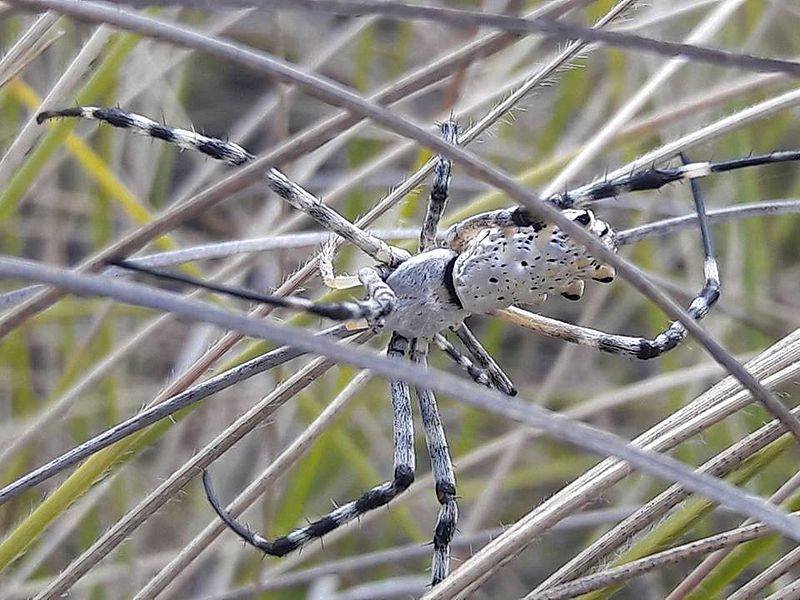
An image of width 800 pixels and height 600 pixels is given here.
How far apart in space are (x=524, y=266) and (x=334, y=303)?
0.27m

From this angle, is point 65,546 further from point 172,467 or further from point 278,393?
point 278,393

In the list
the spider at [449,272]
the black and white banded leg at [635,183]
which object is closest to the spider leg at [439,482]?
the spider at [449,272]

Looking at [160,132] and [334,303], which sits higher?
[160,132]

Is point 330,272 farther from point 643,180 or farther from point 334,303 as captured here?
point 643,180

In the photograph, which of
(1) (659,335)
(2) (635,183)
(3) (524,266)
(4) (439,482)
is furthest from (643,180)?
(4) (439,482)

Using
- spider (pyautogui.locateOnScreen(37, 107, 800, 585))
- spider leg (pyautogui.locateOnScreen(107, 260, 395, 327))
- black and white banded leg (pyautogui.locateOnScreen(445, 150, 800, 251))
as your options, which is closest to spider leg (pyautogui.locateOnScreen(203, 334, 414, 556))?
spider (pyautogui.locateOnScreen(37, 107, 800, 585))

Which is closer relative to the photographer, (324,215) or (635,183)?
(635,183)

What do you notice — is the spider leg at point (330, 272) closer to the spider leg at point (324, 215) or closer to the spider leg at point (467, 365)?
the spider leg at point (324, 215)

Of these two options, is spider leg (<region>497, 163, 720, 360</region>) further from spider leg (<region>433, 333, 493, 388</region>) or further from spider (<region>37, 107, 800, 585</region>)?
spider leg (<region>433, 333, 493, 388</region>)

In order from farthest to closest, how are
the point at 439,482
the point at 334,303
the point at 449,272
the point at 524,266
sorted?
the point at 439,482
the point at 449,272
the point at 524,266
the point at 334,303

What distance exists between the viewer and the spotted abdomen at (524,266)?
1.26 metres

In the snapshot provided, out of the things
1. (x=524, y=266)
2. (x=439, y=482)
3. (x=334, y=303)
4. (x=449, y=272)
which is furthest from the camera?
(x=439, y=482)

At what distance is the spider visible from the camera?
4.12 ft

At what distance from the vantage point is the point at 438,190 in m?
1.35
